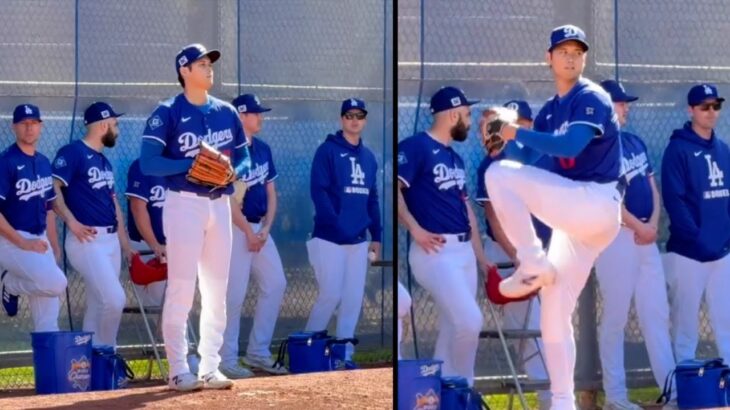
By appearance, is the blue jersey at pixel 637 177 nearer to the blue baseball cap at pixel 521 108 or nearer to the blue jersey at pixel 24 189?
the blue baseball cap at pixel 521 108

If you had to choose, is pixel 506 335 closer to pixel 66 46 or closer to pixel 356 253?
pixel 356 253

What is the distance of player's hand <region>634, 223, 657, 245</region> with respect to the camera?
8.20 meters

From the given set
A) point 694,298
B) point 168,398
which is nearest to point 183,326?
point 168,398

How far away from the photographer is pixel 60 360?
951 cm

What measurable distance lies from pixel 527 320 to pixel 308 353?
3191mm

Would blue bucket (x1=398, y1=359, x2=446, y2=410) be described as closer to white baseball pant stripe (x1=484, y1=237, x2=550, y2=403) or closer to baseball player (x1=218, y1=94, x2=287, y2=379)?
white baseball pant stripe (x1=484, y1=237, x2=550, y2=403)

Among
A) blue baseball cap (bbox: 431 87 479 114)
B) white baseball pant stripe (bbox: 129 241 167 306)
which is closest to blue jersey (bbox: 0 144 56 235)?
white baseball pant stripe (bbox: 129 241 167 306)

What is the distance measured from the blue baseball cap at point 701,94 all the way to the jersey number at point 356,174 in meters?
2.83

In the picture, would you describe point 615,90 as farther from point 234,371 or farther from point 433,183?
point 234,371

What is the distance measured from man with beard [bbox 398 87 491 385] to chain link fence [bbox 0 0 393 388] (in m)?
2.94

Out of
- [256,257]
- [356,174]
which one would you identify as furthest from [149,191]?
[356,174]

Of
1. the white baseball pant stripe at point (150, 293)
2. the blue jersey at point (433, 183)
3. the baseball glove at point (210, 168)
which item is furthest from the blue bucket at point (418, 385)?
the white baseball pant stripe at point (150, 293)

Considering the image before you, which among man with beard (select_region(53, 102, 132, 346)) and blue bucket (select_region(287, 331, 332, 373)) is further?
blue bucket (select_region(287, 331, 332, 373))

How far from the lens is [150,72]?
10.9m
